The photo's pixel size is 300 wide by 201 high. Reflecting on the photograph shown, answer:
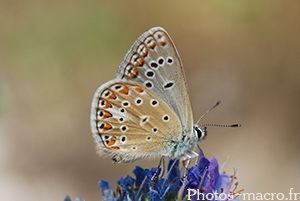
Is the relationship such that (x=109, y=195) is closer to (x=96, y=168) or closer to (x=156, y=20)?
(x=96, y=168)

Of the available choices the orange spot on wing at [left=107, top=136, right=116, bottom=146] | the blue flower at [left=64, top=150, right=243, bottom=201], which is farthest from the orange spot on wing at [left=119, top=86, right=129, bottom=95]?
the blue flower at [left=64, top=150, right=243, bottom=201]

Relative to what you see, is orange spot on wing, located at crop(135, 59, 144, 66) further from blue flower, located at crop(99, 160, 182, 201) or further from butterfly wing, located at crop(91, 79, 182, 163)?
blue flower, located at crop(99, 160, 182, 201)

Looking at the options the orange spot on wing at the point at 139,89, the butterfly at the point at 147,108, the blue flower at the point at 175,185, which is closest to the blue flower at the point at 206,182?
the blue flower at the point at 175,185

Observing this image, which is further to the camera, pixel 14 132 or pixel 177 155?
pixel 14 132

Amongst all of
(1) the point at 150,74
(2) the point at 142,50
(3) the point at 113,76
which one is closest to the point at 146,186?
(1) the point at 150,74

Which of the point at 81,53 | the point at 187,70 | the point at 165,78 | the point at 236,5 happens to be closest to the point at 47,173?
the point at 81,53

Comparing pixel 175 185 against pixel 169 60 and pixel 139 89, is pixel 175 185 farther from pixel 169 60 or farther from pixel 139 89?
pixel 169 60
